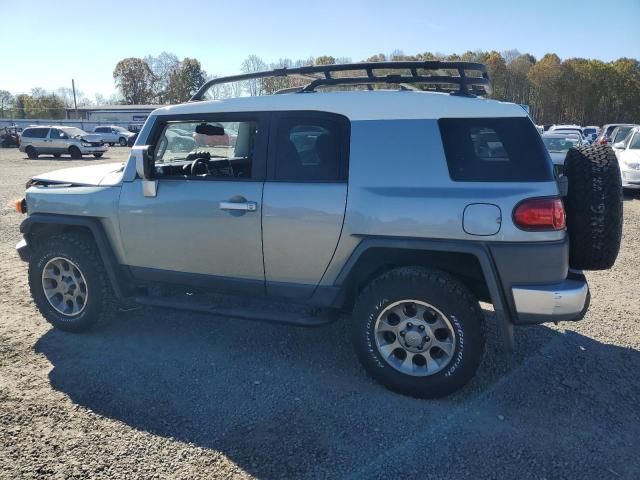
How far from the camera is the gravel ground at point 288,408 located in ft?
8.66

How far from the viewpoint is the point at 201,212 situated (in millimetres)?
3672

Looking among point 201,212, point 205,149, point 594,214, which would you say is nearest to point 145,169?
point 201,212

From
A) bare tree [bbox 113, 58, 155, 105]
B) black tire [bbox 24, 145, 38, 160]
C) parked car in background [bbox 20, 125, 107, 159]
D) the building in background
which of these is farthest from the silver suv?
bare tree [bbox 113, 58, 155, 105]

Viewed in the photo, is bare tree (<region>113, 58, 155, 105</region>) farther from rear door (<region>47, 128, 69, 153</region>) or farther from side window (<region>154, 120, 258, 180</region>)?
side window (<region>154, 120, 258, 180</region>)

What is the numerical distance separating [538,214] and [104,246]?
334 centimetres

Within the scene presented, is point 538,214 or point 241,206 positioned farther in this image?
point 241,206

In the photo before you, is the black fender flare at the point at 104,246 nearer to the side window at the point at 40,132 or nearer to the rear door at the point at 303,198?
the rear door at the point at 303,198

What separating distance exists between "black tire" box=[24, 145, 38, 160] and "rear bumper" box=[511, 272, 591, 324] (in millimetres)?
30395

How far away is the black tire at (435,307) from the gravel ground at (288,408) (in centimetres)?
14

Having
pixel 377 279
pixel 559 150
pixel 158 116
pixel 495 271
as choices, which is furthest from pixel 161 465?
pixel 559 150

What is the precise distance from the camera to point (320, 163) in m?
3.44

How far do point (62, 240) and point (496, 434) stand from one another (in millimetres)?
3716

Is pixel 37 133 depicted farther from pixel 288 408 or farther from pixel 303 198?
pixel 288 408

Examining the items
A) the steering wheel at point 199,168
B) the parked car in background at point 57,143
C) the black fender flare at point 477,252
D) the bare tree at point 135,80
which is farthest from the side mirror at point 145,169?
the bare tree at point 135,80
